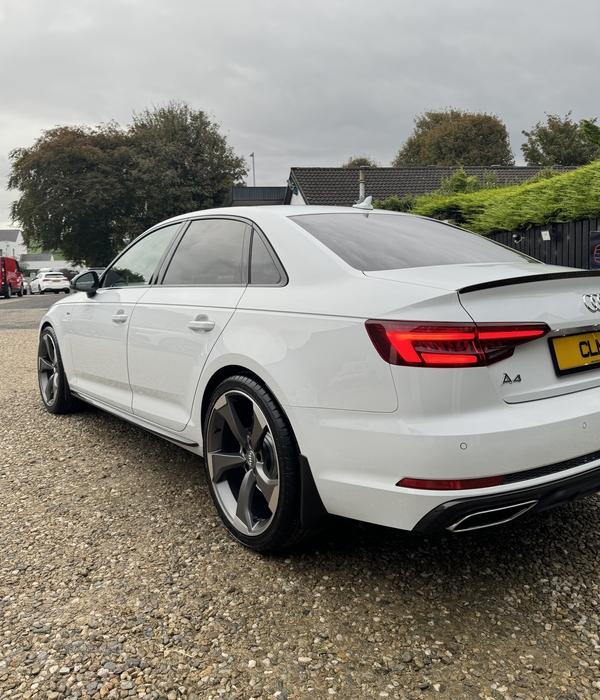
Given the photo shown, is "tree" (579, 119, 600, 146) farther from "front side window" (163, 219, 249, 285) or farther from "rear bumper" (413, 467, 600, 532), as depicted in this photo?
"rear bumper" (413, 467, 600, 532)

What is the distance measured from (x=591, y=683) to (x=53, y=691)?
1630 millimetres

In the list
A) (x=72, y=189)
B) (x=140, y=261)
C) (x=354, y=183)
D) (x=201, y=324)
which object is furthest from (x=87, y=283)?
(x=72, y=189)

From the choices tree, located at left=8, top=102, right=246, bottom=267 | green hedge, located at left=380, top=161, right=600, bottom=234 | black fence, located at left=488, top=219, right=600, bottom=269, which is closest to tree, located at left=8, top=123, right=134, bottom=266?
tree, located at left=8, top=102, right=246, bottom=267

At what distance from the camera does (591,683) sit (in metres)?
1.94

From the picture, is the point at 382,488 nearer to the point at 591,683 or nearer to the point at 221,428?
the point at 591,683

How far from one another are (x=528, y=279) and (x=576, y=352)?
33cm

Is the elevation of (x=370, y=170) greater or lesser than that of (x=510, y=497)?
greater

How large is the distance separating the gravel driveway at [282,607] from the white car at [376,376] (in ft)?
0.93

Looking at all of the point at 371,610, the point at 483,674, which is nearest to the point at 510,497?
the point at 483,674

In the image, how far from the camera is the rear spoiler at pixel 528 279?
7.14 feet

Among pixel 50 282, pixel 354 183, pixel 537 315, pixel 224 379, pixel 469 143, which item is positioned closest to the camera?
pixel 537 315

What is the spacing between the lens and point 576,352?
234 centimetres

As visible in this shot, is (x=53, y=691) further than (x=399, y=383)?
No

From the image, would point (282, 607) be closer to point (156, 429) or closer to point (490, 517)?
point (490, 517)
